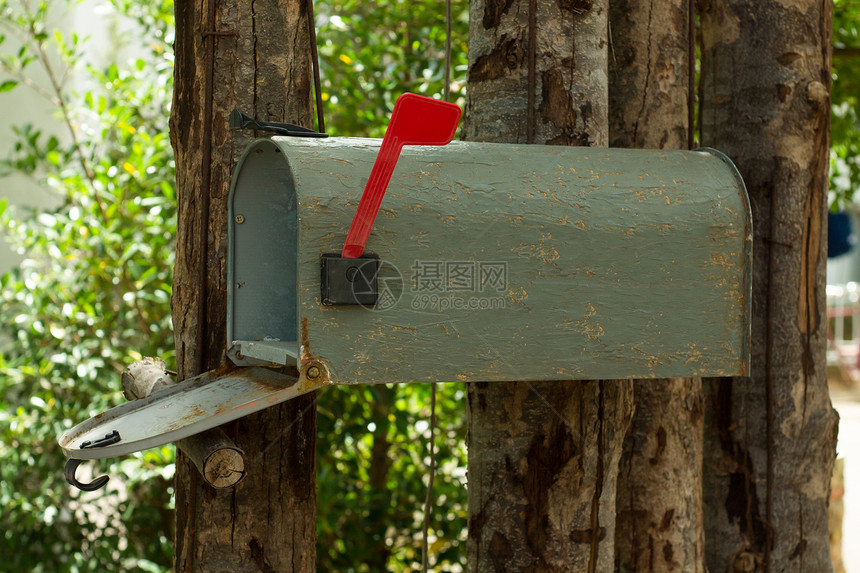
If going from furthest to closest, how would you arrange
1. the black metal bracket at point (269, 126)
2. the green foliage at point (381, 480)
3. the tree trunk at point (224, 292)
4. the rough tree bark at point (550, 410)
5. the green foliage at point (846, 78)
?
the green foliage at point (846, 78), the green foliage at point (381, 480), the rough tree bark at point (550, 410), the tree trunk at point (224, 292), the black metal bracket at point (269, 126)

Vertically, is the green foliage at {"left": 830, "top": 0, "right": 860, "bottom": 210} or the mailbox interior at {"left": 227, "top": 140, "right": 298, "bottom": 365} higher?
the green foliage at {"left": 830, "top": 0, "right": 860, "bottom": 210}

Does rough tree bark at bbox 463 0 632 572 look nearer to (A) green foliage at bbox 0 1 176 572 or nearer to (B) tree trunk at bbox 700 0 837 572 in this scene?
(B) tree trunk at bbox 700 0 837 572

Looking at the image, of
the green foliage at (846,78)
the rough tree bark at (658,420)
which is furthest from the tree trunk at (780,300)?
the green foliage at (846,78)

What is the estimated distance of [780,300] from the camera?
91.0 inches

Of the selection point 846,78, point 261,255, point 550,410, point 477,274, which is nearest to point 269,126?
point 261,255

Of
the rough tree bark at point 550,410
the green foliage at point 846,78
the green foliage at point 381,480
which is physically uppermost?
the green foliage at point 846,78

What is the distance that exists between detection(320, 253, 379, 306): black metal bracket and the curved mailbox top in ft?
0.06

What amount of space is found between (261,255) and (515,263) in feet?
1.67

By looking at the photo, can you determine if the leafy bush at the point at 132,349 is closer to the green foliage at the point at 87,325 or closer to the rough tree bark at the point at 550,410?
the green foliage at the point at 87,325

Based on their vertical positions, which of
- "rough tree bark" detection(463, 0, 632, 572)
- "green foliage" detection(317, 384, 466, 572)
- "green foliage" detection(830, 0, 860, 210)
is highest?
"green foliage" detection(830, 0, 860, 210)

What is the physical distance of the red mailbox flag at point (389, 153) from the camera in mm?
1229

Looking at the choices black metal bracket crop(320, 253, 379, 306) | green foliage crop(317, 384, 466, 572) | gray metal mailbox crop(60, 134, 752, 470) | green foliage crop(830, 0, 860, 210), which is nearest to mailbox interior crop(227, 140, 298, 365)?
gray metal mailbox crop(60, 134, 752, 470)

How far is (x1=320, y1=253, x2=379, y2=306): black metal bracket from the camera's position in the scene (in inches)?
48.9

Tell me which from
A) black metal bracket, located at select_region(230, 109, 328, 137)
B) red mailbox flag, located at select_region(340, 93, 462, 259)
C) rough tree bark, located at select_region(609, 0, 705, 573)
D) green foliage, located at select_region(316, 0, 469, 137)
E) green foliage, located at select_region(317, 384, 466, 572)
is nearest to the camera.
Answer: red mailbox flag, located at select_region(340, 93, 462, 259)
